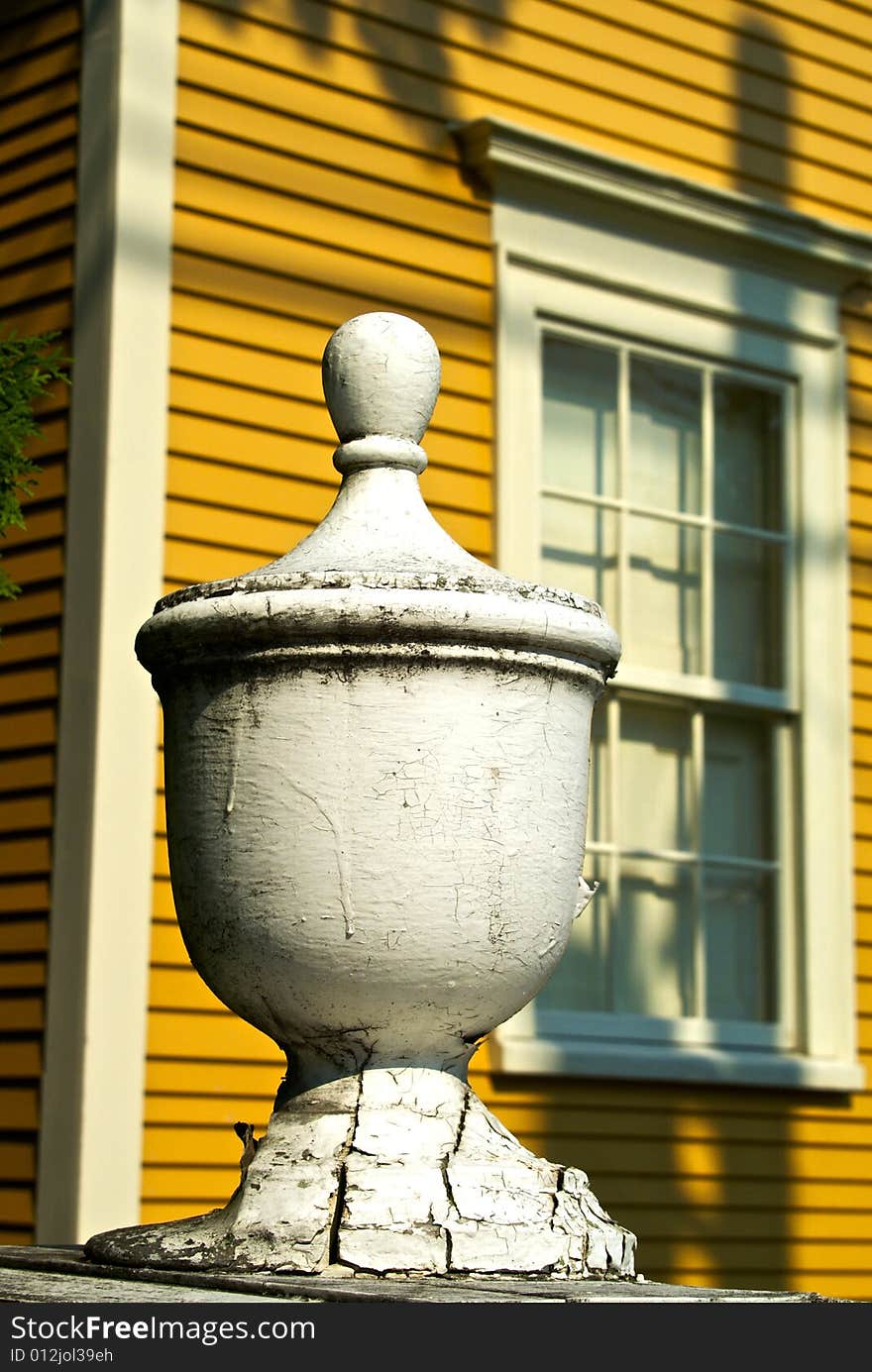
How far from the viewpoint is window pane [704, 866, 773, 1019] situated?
579cm

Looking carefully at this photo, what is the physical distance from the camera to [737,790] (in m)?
5.95

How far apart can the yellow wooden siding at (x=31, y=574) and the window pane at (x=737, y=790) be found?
203 cm

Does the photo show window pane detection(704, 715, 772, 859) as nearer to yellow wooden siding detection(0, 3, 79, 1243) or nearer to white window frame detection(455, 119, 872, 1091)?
white window frame detection(455, 119, 872, 1091)

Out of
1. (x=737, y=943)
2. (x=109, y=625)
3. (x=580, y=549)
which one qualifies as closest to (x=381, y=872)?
(x=109, y=625)

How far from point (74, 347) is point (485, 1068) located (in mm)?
2032

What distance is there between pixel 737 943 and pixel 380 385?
3396 mm

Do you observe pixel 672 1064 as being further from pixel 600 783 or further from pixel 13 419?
pixel 13 419

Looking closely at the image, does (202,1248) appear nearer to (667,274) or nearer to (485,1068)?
(485,1068)

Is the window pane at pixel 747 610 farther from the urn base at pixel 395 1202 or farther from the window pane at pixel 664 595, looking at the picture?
the urn base at pixel 395 1202

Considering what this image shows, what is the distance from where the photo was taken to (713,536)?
5.96 m

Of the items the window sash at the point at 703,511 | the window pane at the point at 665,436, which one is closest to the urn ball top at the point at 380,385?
the window sash at the point at 703,511

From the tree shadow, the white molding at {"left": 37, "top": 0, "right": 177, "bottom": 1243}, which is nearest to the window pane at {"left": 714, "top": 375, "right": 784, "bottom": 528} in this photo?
the tree shadow

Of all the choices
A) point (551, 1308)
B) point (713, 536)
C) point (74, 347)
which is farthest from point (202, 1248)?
point (713, 536)

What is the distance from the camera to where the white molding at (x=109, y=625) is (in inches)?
175
